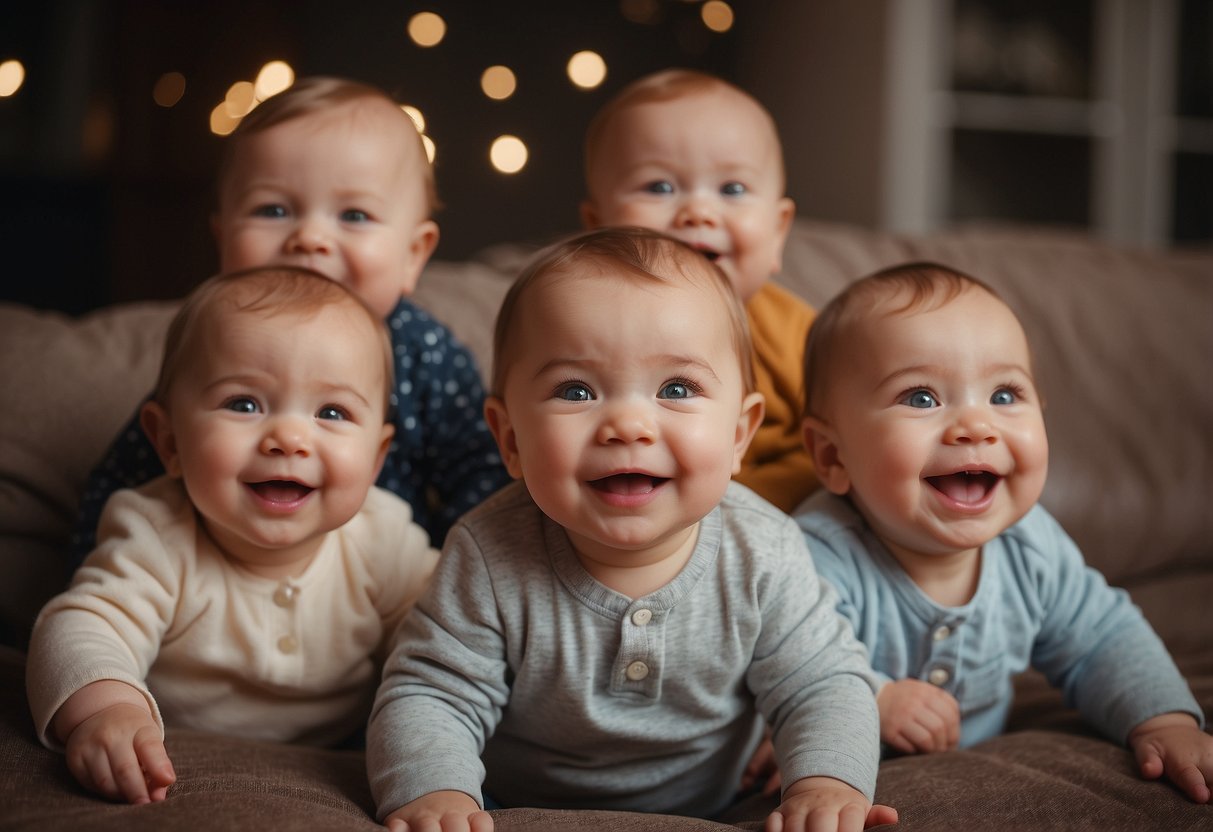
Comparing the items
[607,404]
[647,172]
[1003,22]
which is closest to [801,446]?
[647,172]

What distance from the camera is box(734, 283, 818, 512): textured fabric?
4.72 feet

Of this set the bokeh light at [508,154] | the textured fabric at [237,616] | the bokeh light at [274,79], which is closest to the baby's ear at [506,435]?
the textured fabric at [237,616]

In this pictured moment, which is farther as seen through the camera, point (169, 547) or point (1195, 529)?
point (1195, 529)

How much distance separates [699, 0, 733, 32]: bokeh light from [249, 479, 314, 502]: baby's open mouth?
2.81 metres

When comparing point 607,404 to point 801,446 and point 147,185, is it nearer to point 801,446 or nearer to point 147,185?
point 801,446

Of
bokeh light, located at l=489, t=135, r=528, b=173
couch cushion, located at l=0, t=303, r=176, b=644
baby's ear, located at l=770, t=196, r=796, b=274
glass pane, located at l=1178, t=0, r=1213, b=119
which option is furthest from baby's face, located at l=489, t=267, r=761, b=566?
glass pane, located at l=1178, t=0, r=1213, b=119

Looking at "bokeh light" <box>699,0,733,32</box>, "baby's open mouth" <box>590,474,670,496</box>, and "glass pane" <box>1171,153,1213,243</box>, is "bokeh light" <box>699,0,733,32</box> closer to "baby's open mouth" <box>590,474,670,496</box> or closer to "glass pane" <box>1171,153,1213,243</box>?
"glass pane" <box>1171,153,1213,243</box>

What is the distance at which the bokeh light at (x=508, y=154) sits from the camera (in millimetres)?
3254

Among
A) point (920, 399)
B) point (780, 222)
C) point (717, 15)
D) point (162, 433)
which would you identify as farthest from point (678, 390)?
point (717, 15)

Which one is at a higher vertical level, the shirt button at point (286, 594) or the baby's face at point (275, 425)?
the baby's face at point (275, 425)

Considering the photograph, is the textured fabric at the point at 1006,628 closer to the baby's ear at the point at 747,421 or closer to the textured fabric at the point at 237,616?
the baby's ear at the point at 747,421

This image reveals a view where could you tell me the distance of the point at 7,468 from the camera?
1.42m

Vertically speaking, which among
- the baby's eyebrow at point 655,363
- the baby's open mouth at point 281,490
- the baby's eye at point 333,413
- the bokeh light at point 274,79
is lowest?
the baby's open mouth at point 281,490

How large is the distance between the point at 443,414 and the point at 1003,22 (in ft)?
8.66
